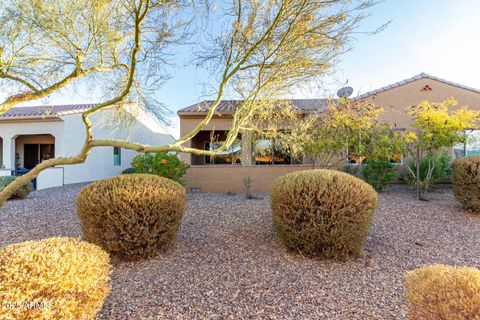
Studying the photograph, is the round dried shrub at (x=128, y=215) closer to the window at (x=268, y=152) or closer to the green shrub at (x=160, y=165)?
the green shrub at (x=160, y=165)

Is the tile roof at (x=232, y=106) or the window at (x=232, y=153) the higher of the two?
the tile roof at (x=232, y=106)

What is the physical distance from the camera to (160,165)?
381 inches

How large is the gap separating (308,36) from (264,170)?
733 centimetres

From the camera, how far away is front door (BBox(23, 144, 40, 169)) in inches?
693

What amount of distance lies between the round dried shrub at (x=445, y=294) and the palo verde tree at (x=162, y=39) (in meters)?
3.89

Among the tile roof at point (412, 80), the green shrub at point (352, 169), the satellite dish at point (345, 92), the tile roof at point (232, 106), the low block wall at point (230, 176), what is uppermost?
the tile roof at point (412, 80)

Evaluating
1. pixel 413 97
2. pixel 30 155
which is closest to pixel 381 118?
pixel 413 97

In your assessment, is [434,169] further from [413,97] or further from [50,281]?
[50,281]

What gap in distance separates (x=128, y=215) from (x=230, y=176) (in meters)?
7.89

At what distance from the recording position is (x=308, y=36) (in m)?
5.34

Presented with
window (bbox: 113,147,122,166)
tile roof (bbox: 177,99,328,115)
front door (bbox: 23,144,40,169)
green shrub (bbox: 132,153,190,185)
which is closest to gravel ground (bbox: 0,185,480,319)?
green shrub (bbox: 132,153,190,185)

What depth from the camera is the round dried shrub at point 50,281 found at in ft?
6.77

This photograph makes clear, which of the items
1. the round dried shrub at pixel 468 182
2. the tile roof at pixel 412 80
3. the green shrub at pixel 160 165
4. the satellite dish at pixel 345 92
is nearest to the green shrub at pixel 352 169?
the satellite dish at pixel 345 92

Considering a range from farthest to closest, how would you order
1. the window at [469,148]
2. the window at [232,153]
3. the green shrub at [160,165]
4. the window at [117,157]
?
1. the window at [117,157]
2. the window at [232,153]
3. the window at [469,148]
4. the green shrub at [160,165]
